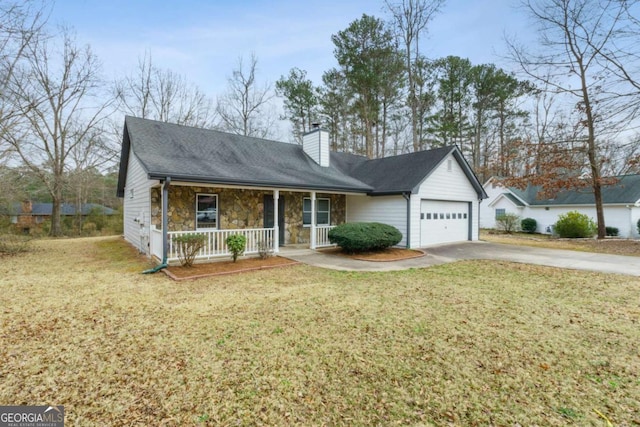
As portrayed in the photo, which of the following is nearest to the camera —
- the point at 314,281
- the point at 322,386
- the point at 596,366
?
the point at 322,386

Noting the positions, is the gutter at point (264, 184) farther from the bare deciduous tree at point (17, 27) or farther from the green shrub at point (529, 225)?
the green shrub at point (529, 225)

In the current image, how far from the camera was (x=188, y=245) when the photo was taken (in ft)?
26.5

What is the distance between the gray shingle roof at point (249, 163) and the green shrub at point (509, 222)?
8.27 metres

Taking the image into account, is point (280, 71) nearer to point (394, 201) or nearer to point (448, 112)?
point (448, 112)

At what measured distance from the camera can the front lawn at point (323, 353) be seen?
2643 mm

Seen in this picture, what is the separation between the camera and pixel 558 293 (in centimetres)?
612

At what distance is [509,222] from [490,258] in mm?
12958

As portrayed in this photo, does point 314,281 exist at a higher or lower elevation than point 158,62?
lower

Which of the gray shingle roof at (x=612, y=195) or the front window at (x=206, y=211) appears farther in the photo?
the gray shingle roof at (x=612, y=195)

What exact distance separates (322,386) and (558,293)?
573cm

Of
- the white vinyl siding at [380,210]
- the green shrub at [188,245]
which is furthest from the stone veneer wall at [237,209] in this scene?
the green shrub at [188,245]

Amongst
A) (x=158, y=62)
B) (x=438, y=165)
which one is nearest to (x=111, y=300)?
(x=438, y=165)

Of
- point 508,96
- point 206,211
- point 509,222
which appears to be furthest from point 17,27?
point 508,96

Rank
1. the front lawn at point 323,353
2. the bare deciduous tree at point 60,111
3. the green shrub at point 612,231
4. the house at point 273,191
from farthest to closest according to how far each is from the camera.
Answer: the green shrub at point 612,231 < the bare deciduous tree at point 60,111 < the house at point 273,191 < the front lawn at point 323,353
